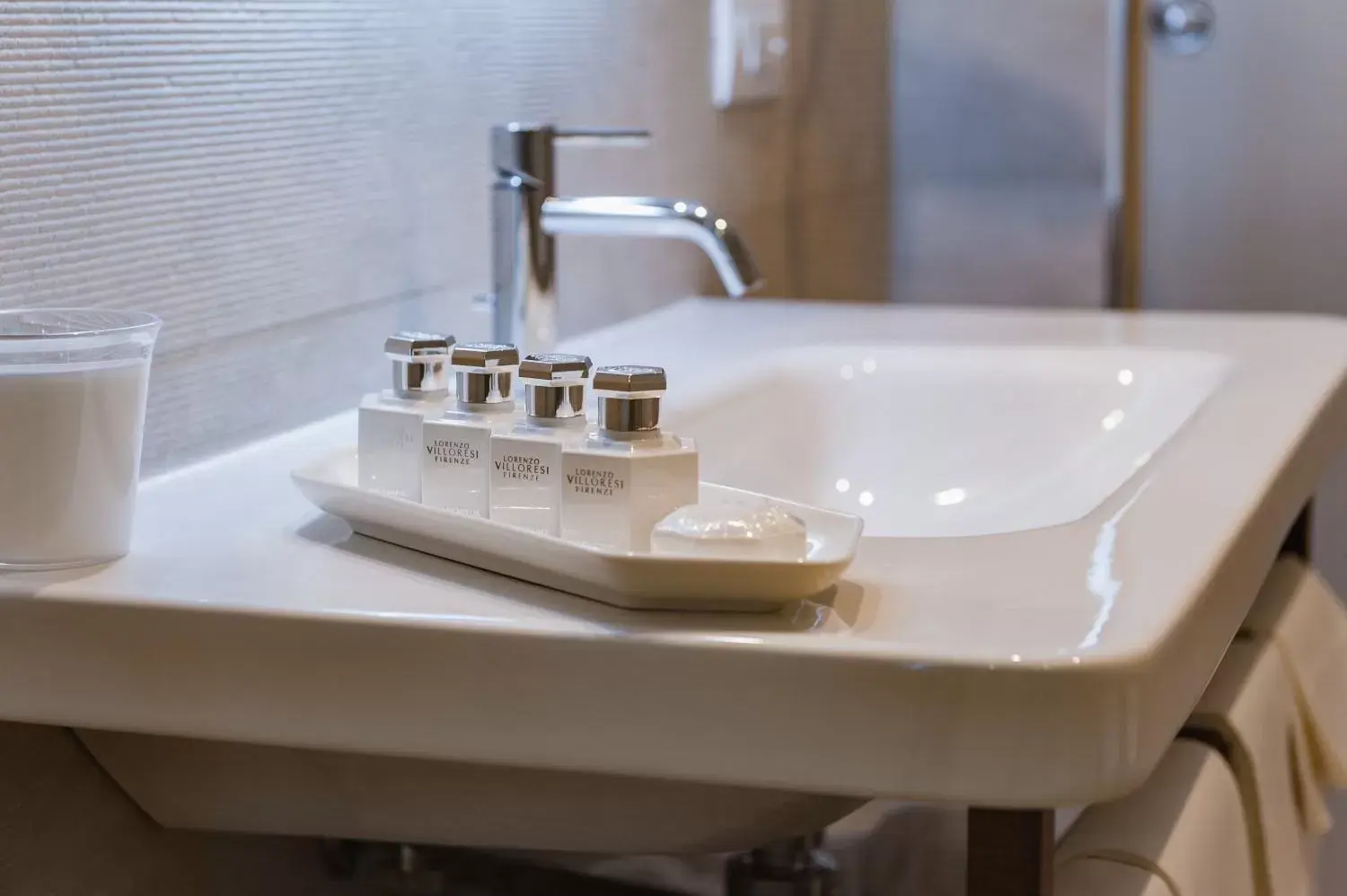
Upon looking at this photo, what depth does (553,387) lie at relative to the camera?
563 millimetres

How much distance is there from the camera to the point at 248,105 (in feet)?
2.56

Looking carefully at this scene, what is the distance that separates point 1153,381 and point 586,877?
0.47 metres

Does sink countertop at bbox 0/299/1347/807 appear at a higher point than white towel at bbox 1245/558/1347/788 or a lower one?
higher

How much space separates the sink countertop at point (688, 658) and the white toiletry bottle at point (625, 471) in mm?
32

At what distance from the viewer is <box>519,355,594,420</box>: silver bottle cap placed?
22.2 inches

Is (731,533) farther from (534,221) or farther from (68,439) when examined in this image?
(534,221)

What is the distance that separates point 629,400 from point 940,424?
515mm

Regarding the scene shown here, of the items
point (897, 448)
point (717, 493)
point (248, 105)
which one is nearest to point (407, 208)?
point (248, 105)

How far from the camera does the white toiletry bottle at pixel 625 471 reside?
20.6 inches

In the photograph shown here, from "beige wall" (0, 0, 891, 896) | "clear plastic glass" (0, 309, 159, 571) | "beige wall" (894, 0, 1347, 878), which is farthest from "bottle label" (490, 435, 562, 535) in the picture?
"beige wall" (894, 0, 1347, 878)

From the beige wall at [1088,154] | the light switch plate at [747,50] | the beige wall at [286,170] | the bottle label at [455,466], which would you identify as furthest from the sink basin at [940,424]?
the beige wall at [1088,154]

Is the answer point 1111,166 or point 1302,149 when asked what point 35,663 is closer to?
point 1111,166

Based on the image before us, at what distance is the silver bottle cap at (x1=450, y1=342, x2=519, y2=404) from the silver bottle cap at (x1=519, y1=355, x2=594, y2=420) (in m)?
0.03

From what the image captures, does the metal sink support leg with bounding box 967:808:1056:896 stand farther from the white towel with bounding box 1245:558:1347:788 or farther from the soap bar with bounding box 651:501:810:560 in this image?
the white towel with bounding box 1245:558:1347:788
